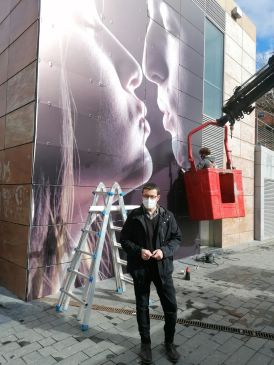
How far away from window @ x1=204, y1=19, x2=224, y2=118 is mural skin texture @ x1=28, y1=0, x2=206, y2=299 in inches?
67.9

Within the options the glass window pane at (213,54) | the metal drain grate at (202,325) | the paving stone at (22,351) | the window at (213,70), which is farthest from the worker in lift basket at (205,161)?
the paving stone at (22,351)

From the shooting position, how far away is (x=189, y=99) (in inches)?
332

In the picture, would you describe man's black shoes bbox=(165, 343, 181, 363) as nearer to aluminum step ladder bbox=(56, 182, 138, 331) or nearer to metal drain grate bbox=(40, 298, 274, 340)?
metal drain grate bbox=(40, 298, 274, 340)

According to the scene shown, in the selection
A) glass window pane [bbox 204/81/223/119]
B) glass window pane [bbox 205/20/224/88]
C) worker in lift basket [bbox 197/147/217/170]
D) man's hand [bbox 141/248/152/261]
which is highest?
glass window pane [bbox 205/20/224/88]

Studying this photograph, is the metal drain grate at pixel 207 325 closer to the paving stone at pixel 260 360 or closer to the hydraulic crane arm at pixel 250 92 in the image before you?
the paving stone at pixel 260 360

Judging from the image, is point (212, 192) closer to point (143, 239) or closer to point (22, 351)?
point (143, 239)

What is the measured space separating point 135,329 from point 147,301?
0.77 metres

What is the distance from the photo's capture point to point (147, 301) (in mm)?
3365

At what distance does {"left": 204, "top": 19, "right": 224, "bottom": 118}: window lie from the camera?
31.7ft

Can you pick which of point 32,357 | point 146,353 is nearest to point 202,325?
point 146,353

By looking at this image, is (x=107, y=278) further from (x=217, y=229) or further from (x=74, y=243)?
(x=217, y=229)

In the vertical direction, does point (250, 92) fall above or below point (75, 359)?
above

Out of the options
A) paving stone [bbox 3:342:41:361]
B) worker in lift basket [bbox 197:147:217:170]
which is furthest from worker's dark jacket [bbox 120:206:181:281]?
worker in lift basket [bbox 197:147:217:170]

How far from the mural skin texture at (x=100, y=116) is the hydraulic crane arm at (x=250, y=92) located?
1430 millimetres
